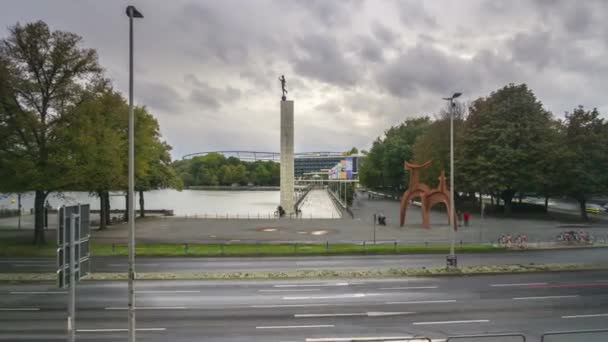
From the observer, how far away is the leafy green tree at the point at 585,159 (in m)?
47.1

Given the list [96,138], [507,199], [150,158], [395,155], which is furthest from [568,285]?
[395,155]

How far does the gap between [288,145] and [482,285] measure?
4045 centimetres

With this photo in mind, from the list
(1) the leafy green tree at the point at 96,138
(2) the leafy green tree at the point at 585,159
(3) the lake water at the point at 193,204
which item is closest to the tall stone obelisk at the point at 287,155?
(3) the lake water at the point at 193,204

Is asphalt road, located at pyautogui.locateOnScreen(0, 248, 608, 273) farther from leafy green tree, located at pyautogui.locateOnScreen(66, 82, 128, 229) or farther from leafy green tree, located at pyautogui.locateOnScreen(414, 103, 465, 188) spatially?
leafy green tree, located at pyautogui.locateOnScreen(414, 103, 465, 188)

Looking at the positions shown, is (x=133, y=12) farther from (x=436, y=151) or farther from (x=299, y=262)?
(x=436, y=151)

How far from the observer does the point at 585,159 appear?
48.2 meters

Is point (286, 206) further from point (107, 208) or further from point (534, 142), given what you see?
point (534, 142)

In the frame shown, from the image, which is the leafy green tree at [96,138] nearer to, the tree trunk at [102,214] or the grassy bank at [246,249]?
the grassy bank at [246,249]

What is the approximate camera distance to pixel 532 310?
49.6ft

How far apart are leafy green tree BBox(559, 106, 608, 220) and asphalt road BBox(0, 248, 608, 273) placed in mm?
24035

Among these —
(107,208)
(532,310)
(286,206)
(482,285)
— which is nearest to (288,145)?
(286,206)

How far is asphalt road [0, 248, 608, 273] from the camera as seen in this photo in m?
22.9

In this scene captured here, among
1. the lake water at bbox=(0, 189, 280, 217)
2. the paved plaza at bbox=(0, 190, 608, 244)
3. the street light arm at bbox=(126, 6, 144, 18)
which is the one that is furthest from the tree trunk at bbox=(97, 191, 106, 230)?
the street light arm at bbox=(126, 6, 144, 18)

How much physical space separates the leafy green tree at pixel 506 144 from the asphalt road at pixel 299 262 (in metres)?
26.4
